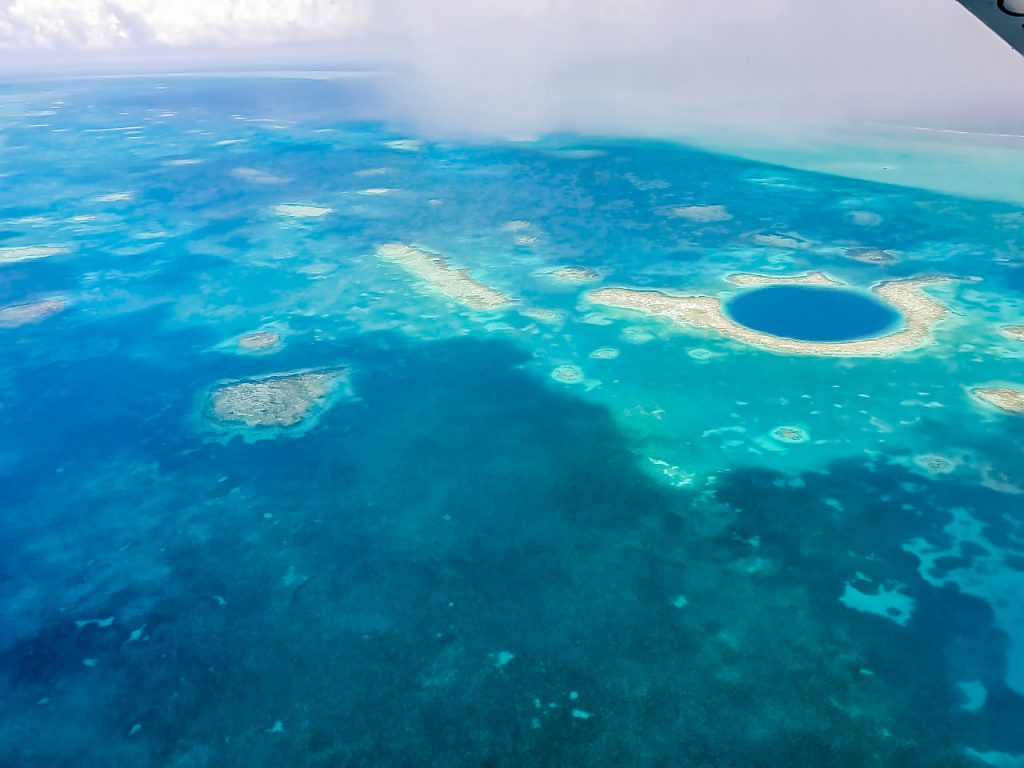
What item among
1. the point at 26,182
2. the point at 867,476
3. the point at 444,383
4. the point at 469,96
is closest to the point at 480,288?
the point at 444,383

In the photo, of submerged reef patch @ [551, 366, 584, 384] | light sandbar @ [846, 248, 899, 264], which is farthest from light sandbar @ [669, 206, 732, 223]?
submerged reef patch @ [551, 366, 584, 384]

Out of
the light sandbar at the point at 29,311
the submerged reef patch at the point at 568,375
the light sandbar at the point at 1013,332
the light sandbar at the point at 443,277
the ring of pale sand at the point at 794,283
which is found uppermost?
the light sandbar at the point at 1013,332

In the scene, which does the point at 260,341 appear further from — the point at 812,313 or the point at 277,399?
the point at 812,313

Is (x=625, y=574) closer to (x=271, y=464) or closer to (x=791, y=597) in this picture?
(x=791, y=597)

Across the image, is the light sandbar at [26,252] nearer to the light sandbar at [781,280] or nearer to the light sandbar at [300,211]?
the light sandbar at [300,211]

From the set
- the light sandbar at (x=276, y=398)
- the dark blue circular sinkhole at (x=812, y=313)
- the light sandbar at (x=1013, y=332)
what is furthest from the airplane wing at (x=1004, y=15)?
the light sandbar at (x=1013, y=332)
